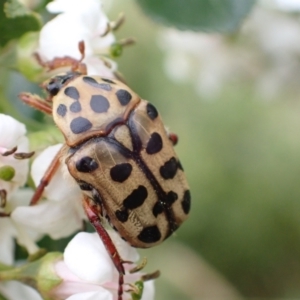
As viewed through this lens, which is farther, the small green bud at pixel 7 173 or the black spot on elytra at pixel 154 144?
the black spot on elytra at pixel 154 144

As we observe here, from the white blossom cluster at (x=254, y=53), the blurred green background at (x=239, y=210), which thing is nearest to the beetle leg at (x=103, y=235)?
the white blossom cluster at (x=254, y=53)

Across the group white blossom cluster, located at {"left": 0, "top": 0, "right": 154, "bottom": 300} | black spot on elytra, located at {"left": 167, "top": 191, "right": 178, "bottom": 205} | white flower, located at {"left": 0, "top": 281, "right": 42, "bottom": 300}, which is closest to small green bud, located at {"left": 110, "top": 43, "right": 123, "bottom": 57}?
white blossom cluster, located at {"left": 0, "top": 0, "right": 154, "bottom": 300}

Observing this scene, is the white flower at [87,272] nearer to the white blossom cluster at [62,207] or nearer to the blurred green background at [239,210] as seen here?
the white blossom cluster at [62,207]

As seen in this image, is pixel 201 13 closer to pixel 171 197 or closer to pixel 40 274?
pixel 171 197

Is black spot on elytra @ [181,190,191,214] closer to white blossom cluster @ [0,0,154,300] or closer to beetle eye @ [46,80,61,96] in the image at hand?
white blossom cluster @ [0,0,154,300]

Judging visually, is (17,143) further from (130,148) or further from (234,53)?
(234,53)

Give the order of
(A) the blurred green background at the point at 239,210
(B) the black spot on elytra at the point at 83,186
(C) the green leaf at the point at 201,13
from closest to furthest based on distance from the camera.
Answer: (B) the black spot on elytra at the point at 83,186
(C) the green leaf at the point at 201,13
(A) the blurred green background at the point at 239,210
